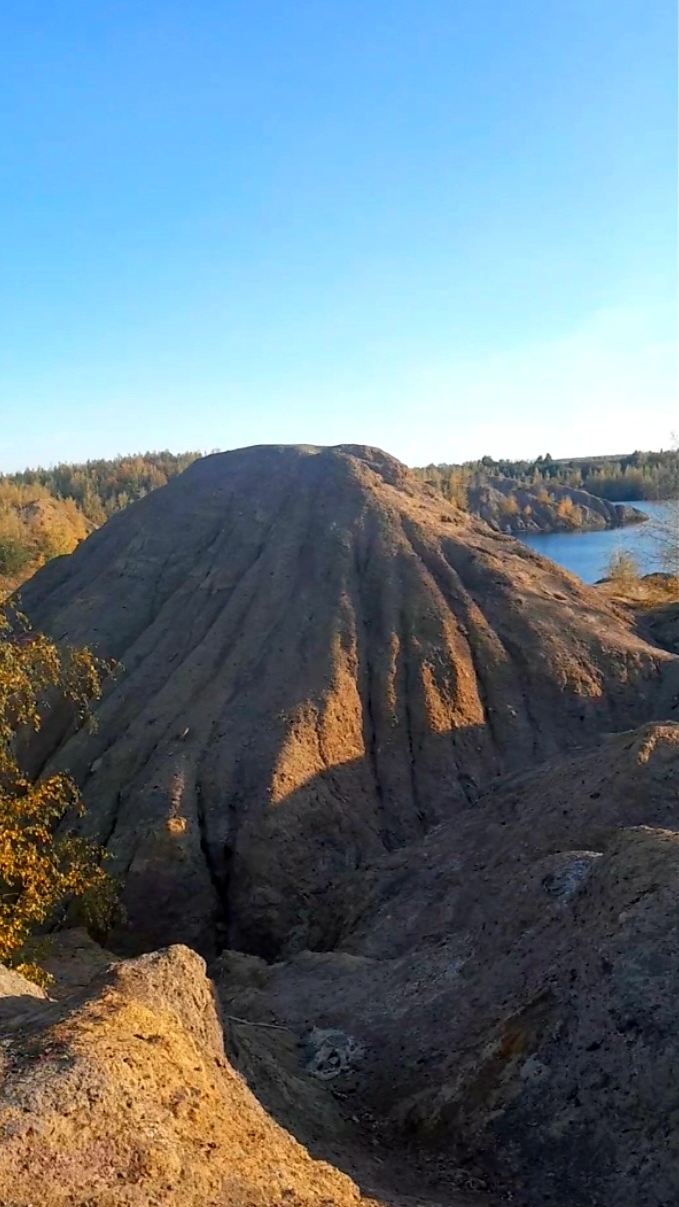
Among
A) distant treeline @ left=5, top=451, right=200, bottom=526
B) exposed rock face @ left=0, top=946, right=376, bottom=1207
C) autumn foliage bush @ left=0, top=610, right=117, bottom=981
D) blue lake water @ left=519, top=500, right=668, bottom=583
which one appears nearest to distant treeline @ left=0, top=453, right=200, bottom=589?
distant treeline @ left=5, top=451, right=200, bottom=526

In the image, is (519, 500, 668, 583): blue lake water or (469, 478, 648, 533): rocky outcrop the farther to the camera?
(469, 478, 648, 533): rocky outcrop

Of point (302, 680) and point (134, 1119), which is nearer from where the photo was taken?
point (134, 1119)

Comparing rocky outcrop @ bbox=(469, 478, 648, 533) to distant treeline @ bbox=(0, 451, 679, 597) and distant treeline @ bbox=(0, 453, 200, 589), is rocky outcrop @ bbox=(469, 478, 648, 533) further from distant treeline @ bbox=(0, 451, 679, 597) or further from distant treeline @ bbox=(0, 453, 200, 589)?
distant treeline @ bbox=(0, 453, 200, 589)


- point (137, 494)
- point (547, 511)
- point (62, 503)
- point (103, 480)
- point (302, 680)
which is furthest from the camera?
point (103, 480)

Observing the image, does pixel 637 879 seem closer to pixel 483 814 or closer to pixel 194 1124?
pixel 194 1124

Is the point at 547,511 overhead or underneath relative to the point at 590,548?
overhead

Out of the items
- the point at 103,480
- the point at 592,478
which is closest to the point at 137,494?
the point at 103,480

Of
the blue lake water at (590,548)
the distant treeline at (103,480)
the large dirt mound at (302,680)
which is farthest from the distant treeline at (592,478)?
the large dirt mound at (302,680)

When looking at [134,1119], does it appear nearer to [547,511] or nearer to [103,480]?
[547,511]
